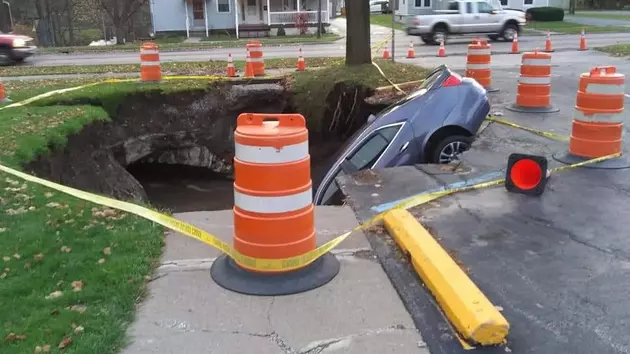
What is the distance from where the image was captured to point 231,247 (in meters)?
4.65

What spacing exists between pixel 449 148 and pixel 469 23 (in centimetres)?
2146

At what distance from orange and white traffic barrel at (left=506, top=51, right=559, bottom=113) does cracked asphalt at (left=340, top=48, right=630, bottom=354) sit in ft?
8.28

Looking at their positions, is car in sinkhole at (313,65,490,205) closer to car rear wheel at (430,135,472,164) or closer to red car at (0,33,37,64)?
car rear wheel at (430,135,472,164)

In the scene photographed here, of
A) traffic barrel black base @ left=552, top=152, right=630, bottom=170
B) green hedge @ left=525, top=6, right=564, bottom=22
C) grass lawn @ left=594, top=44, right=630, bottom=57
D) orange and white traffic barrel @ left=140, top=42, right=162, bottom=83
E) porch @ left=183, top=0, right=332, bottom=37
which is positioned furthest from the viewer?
porch @ left=183, top=0, right=332, bottom=37

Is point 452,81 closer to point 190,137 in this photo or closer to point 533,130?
point 533,130

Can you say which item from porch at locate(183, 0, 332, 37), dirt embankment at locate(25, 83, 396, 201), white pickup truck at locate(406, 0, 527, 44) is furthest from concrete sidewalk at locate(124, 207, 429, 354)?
porch at locate(183, 0, 332, 37)

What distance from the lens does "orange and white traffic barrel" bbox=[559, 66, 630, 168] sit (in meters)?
6.82

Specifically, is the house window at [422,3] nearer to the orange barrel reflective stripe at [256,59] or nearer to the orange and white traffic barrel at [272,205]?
the orange barrel reflective stripe at [256,59]

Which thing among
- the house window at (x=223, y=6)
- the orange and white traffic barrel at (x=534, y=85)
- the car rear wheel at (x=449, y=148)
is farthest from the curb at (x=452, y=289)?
the house window at (x=223, y=6)

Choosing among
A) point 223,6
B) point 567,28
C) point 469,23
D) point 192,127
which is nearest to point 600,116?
point 192,127

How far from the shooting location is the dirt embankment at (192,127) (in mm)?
11699

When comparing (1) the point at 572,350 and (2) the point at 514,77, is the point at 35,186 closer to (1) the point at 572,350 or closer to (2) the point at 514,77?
(1) the point at 572,350

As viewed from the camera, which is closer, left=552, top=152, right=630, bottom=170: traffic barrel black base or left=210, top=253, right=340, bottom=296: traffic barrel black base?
left=210, top=253, right=340, bottom=296: traffic barrel black base

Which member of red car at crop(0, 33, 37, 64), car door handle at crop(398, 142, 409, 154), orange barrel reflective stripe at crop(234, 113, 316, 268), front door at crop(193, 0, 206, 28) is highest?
front door at crop(193, 0, 206, 28)
